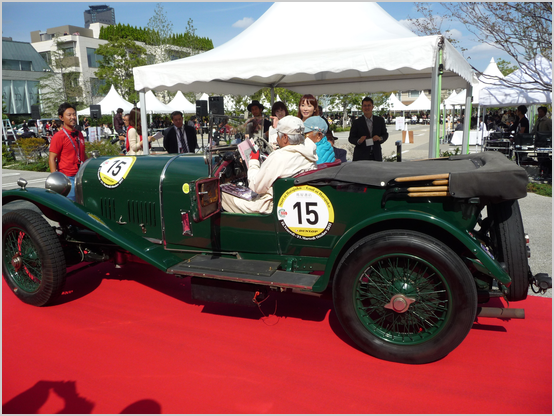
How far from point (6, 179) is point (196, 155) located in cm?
1029

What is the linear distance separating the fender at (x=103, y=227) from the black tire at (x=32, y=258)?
17 cm

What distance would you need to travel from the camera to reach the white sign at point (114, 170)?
138 inches

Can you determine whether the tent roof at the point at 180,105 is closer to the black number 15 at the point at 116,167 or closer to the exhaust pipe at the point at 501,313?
the black number 15 at the point at 116,167

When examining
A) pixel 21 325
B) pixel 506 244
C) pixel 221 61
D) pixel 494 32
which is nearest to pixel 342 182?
pixel 506 244

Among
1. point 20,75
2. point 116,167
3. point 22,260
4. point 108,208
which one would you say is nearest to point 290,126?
point 116,167

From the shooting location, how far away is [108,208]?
361 centimetres

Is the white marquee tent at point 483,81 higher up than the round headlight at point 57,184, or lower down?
higher up

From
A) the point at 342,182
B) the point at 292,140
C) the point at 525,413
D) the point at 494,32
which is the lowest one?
the point at 525,413

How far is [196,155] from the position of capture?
3438 millimetres

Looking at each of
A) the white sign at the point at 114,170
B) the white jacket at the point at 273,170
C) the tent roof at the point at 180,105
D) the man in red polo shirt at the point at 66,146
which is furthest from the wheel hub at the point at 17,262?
the tent roof at the point at 180,105

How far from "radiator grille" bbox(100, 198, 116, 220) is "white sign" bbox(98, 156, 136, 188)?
0.14 m

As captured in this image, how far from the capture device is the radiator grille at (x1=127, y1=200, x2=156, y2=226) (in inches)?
133

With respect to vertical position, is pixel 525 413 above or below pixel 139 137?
below

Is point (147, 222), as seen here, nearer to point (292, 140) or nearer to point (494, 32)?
point (292, 140)
